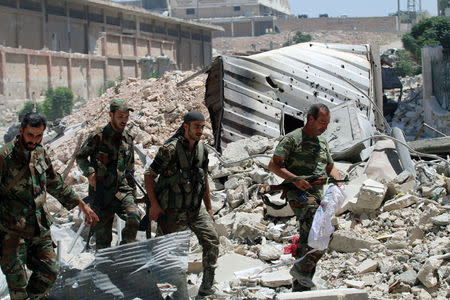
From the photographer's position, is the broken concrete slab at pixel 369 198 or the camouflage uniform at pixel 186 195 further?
the broken concrete slab at pixel 369 198

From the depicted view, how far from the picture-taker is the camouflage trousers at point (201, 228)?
479cm

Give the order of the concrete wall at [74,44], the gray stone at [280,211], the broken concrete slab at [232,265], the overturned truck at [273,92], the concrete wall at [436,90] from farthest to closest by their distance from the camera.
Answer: the concrete wall at [74,44] → the concrete wall at [436,90] → the overturned truck at [273,92] → the gray stone at [280,211] → the broken concrete slab at [232,265]

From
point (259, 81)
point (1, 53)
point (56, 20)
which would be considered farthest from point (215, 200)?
point (56, 20)

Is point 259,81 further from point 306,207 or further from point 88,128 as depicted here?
point 306,207

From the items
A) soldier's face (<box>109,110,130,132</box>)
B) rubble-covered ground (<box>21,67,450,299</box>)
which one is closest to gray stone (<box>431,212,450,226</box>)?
rubble-covered ground (<box>21,67,450,299</box>)

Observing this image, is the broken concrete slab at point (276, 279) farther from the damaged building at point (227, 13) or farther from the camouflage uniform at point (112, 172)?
the damaged building at point (227, 13)

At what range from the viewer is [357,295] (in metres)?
4.32

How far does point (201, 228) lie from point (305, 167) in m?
0.89

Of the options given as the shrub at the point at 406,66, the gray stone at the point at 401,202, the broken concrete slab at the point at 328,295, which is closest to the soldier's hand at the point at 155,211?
the broken concrete slab at the point at 328,295

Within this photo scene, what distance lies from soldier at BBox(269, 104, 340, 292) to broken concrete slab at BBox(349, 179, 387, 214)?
6.48ft

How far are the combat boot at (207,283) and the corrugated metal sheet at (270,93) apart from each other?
571 cm

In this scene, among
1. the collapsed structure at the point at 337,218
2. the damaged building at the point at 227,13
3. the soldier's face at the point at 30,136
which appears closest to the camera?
the soldier's face at the point at 30,136

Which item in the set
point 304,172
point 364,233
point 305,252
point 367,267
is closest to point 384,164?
point 364,233

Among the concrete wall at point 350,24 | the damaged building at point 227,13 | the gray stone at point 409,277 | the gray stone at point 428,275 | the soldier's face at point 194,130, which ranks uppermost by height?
the damaged building at point 227,13
